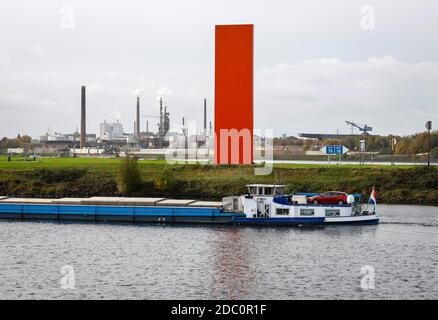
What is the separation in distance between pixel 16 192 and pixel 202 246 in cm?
6208

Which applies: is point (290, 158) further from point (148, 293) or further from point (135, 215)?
point (148, 293)

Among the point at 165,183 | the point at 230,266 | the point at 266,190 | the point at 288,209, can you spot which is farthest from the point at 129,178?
the point at 230,266

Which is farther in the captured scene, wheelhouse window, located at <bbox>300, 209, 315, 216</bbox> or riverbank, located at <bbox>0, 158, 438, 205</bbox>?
riverbank, located at <bbox>0, 158, 438, 205</bbox>

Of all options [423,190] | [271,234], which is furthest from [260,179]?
[271,234]

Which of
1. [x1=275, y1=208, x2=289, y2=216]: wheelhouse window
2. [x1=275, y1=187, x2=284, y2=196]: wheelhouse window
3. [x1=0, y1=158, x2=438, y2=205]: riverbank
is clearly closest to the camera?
[x1=275, y1=208, x2=289, y2=216]: wheelhouse window

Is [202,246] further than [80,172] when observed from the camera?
No

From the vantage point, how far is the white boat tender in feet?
252

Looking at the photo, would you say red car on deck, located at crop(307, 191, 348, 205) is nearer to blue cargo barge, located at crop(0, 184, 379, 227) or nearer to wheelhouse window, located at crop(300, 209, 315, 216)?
blue cargo barge, located at crop(0, 184, 379, 227)

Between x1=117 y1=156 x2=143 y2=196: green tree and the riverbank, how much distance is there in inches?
33.8

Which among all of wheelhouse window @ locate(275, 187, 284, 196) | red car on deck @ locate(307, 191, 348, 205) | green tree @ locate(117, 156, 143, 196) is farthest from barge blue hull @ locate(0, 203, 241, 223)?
green tree @ locate(117, 156, 143, 196)

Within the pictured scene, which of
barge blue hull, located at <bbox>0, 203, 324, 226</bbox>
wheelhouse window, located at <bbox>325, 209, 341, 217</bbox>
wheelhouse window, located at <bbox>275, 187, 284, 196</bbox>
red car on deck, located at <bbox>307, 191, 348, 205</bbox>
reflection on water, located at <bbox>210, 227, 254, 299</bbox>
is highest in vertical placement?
wheelhouse window, located at <bbox>275, 187, 284, 196</bbox>

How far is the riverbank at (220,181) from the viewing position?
356ft

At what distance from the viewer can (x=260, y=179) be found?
11481 cm

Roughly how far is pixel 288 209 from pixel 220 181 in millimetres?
39409
